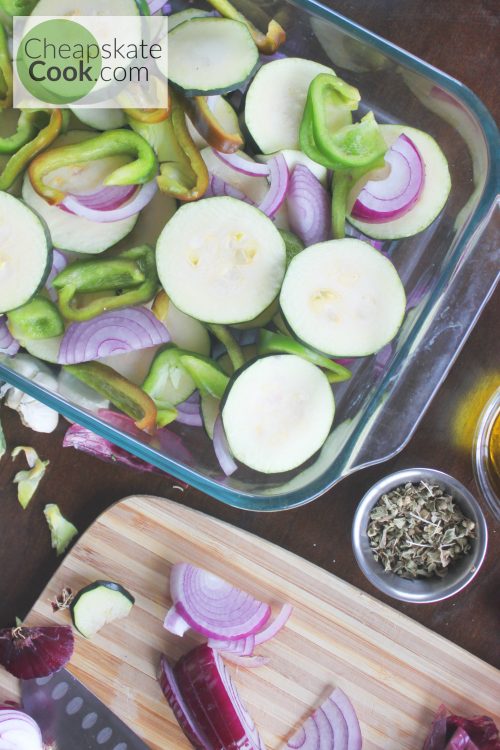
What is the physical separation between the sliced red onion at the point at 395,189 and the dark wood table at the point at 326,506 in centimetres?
36

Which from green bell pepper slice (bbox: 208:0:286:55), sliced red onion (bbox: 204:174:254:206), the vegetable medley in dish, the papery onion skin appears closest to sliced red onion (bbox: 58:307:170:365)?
the vegetable medley in dish

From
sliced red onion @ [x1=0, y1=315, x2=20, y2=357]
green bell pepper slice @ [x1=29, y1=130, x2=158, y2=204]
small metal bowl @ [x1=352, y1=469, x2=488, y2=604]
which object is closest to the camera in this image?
green bell pepper slice @ [x1=29, y1=130, x2=158, y2=204]

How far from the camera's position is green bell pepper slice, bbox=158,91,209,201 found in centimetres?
111

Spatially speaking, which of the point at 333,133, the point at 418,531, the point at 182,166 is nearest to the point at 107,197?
the point at 182,166

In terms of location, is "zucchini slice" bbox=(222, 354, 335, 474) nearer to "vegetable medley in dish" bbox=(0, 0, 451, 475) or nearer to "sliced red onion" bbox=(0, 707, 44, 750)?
"vegetable medley in dish" bbox=(0, 0, 451, 475)

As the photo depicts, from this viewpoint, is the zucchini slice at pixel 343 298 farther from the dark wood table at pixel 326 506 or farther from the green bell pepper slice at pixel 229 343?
the dark wood table at pixel 326 506

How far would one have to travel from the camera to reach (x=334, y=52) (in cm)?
126

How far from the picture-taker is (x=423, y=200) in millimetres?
1198

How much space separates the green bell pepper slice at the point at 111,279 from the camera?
114cm

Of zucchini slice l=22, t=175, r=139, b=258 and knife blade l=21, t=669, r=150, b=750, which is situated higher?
zucchini slice l=22, t=175, r=139, b=258

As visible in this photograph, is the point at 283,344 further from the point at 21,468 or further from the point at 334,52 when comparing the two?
the point at 21,468

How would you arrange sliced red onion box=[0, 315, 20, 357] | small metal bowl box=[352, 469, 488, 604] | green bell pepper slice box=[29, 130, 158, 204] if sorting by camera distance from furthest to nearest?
small metal bowl box=[352, 469, 488, 604] → sliced red onion box=[0, 315, 20, 357] → green bell pepper slice box=[29, 130, 158, 204]

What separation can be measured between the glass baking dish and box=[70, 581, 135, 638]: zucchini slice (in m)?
0.36

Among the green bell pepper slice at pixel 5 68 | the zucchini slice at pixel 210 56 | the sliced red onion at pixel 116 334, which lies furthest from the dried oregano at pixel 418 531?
the green bell pepper slice at pixel 5 68
